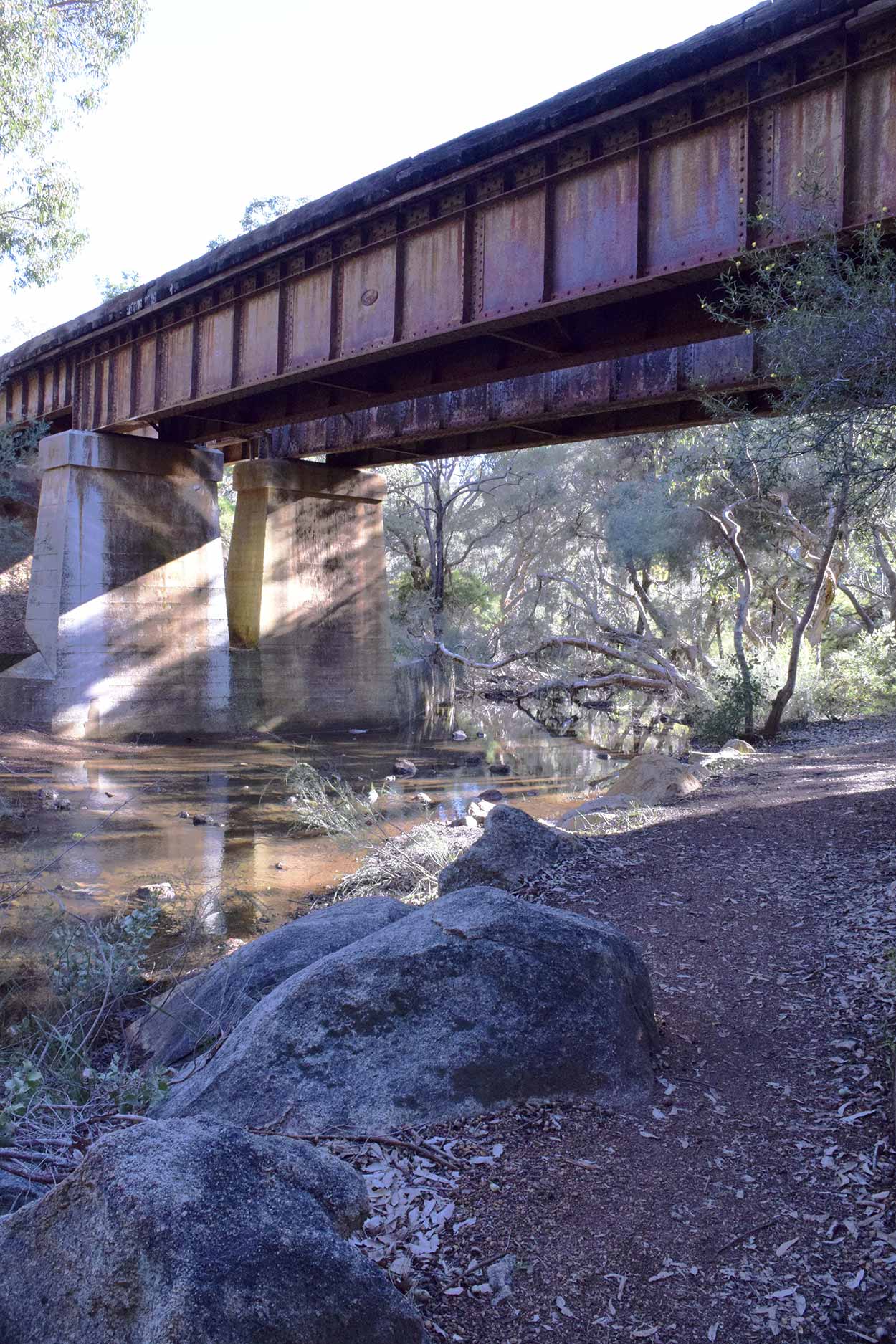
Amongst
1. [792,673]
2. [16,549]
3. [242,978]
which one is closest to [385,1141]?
[242,978]

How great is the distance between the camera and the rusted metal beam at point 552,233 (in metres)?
8.77

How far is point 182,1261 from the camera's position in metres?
2.02

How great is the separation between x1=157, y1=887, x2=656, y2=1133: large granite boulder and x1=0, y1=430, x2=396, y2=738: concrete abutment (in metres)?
16.0

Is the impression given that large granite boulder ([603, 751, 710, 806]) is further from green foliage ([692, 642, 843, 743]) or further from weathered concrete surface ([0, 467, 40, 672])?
weathered concrete surface ([0, 467, 40, 672])

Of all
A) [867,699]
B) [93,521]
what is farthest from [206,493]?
[867,699]

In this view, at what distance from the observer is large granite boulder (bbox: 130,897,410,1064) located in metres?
5.15

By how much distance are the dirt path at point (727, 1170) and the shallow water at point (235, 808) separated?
4.38m

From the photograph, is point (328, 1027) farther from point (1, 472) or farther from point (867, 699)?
point (1, 472)

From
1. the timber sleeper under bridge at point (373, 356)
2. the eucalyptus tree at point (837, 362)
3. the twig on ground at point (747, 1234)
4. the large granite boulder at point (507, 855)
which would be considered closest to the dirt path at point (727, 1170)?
the twig on ground at point (747, 1234)

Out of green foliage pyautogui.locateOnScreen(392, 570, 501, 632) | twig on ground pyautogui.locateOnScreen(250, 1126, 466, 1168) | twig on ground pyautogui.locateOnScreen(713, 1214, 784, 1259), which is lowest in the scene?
twig on ground pyautogui.locateOnScreen(713, 1214, 784, 1259)

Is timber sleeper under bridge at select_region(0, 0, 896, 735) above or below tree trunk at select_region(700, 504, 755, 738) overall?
above

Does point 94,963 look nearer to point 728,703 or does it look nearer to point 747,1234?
point 747,1234

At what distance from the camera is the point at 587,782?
15.5 m

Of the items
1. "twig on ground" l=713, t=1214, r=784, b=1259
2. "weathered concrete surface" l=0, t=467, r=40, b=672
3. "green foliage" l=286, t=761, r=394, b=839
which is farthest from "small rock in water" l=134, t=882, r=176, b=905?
"weathered concrete surface" l=0, t=467, r=40, b=672
